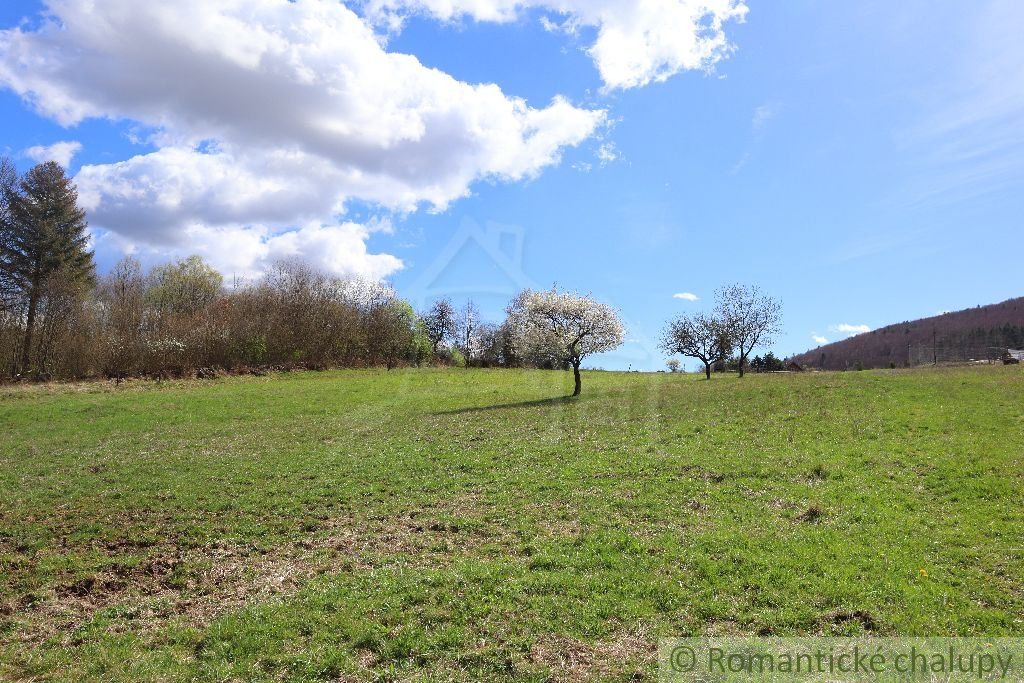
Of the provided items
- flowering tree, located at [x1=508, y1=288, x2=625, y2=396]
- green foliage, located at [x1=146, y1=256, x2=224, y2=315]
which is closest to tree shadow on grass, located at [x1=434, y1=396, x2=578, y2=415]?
flowering tree, located at [x1=508, y1=288, x2=625, y2=396]

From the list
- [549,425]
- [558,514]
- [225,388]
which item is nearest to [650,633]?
[558,514]

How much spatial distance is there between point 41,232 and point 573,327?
57.9 metres

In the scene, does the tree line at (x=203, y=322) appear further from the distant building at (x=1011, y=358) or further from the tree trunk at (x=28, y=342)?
the distant building at (x=1011, y=358)

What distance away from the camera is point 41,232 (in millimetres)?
56688

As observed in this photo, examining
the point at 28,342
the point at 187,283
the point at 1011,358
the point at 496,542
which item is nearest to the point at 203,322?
the point at 28,342

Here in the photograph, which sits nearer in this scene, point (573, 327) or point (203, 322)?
point (573, 327)

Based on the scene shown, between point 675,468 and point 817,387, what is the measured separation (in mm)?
22373

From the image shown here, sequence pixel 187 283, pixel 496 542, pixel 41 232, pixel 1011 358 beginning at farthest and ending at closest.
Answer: pixel 187 283, pixel 1011 358, pixel 41 232, pixel 496 542

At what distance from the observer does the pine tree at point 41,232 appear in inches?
2186

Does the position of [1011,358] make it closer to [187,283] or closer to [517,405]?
[517,405]

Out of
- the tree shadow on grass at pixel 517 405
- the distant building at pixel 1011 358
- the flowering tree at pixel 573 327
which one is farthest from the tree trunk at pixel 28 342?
the distant building at pixel 1011 358

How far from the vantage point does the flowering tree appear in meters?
40.5

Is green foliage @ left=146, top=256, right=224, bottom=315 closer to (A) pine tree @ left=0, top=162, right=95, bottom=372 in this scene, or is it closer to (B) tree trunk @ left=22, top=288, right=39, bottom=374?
(A) pine tree @ left=0, top=162, right=95, bottom=372

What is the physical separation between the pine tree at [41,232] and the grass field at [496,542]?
1675 inches
